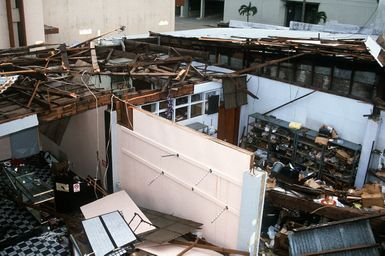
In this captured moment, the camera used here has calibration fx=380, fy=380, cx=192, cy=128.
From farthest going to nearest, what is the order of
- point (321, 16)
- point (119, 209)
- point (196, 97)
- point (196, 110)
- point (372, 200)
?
point (321, 16), point (196, 110), point (196, 97), point (372, 200), point (119, 209)

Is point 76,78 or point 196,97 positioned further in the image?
point 196,97

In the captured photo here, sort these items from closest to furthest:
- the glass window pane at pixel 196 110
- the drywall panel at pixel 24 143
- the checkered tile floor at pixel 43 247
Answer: the checkered tile floor at pixel 43 247, the drywall panel at pixel 24 143, the glass window pane at pixel 196 110

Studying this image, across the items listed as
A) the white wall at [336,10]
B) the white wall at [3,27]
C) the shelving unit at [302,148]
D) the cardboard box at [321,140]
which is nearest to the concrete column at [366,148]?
the shelving unit at [302,148]

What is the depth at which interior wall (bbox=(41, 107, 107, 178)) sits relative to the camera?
42.9ft

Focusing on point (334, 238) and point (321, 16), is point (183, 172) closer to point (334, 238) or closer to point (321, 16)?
point (334, 238)

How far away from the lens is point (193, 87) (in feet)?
47.0

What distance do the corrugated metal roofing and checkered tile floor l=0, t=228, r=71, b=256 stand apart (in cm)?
643

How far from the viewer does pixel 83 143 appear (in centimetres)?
1417

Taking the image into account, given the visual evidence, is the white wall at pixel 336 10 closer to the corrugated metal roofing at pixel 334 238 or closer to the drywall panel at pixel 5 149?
the corrugated metal roofing at pixel 334 238

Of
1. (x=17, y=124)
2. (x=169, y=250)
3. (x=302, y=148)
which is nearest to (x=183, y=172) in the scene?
(x=169, y=250)

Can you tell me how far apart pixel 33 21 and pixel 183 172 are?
545 inches

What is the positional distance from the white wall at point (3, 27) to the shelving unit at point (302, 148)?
490 inches

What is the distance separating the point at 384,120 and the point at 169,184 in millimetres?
7870

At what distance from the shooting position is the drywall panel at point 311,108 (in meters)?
13.9
